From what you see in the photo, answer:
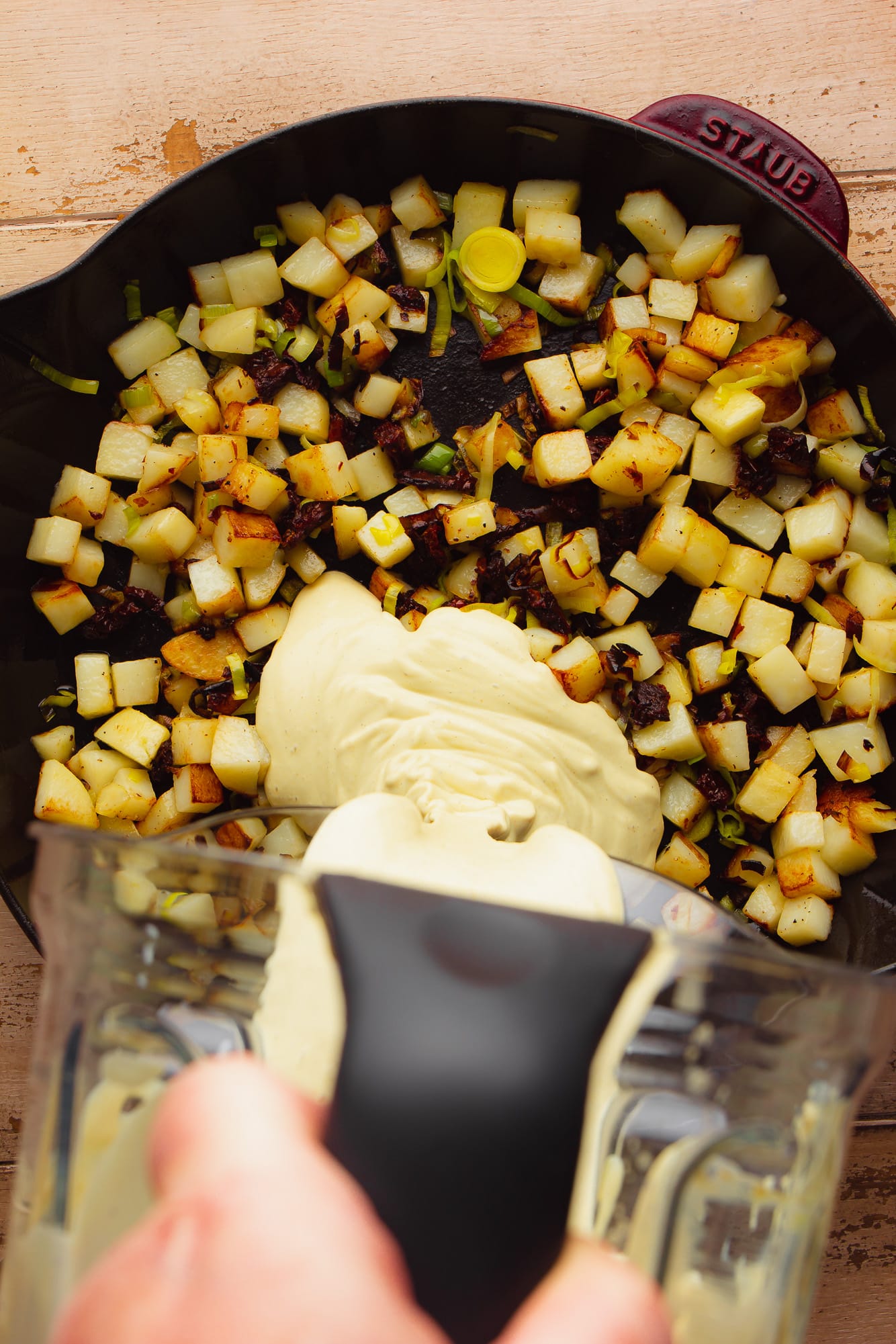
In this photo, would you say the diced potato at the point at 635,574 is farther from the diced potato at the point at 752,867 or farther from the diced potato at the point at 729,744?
the diced potato at the point at 752,867

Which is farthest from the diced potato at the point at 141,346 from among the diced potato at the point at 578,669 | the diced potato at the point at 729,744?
the diced potato at the point at 729,744

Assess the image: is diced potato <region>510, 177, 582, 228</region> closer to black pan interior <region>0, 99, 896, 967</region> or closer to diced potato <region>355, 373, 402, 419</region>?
black pan interior <region>0, 99, 896, 967</region>

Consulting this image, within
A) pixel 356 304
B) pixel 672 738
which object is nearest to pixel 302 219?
pixel 356 304

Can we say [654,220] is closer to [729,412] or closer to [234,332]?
[729,412]

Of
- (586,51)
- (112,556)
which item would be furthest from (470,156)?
(112,556)

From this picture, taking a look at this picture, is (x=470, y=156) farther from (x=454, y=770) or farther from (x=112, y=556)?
(x=454, y=770)
